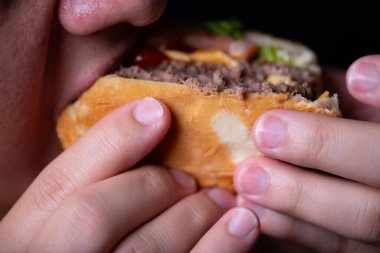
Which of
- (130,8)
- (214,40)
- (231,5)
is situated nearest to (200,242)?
(130,8)

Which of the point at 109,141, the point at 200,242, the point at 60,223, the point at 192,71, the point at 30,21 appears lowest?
the point at 200,242

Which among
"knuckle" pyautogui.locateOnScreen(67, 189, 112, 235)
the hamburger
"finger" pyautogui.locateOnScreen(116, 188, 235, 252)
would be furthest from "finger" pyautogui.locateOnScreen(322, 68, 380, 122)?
"knuckle" pyautogui.locateOnScreen(67, 189, 112, 235)

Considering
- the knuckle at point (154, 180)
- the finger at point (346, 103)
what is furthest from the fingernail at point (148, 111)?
the finger at point (346, 103)

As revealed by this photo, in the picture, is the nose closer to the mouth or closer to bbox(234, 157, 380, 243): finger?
the mouth

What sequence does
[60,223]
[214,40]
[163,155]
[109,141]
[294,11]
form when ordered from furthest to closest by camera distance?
[294,11] → [214,40] → [163,155] → [109,141] → [60,223]

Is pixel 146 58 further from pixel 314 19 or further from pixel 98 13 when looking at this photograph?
pixel 314 19

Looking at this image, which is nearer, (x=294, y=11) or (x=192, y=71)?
(x=192, y=71)

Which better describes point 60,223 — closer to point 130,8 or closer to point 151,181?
point 151,181
